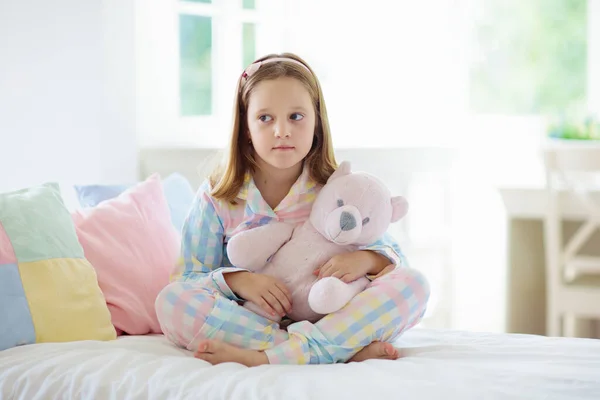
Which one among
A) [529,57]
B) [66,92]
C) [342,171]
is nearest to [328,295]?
[342,171]

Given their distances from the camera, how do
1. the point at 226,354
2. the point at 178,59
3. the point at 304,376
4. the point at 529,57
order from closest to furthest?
the point at 304,376
the point at 226,354
the point at 178,59
the point at 529,57

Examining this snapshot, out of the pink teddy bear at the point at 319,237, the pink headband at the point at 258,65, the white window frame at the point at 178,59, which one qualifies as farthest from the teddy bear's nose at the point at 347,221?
the white window frame at the point at 178,59

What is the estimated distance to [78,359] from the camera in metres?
1.33

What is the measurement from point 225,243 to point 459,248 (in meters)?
1.95

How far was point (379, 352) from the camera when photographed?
1429mm

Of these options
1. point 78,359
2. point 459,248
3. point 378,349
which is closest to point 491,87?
point 459,248


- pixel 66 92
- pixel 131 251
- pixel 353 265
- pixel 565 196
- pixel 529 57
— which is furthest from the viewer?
pixel 529 57

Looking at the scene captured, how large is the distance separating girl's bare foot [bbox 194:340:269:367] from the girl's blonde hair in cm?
34

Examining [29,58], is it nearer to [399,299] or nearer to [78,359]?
[78,359]

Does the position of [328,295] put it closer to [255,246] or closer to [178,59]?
[255,246]

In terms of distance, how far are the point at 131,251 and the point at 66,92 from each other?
2.07 ft

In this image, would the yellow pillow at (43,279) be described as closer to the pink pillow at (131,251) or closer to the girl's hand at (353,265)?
the pink pillow at (131,251)

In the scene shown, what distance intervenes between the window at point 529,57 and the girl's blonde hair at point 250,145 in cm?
218

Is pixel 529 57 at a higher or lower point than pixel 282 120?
higher
